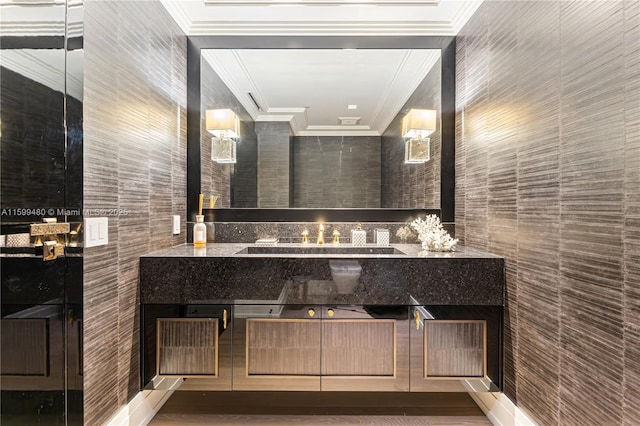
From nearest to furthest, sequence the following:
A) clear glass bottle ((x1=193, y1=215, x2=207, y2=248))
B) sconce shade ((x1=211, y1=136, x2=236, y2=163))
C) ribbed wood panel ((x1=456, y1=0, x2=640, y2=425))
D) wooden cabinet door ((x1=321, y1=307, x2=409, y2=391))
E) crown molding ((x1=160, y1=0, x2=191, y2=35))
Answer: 1. ribbed wood panel ((x1=456, y1=0, x2=640, y2=425))
2. wooden cabinet door ((x1=321, y1=307, x2=409, y2=391))
3. crown molding ((x1=160, y1=0, x2=191, y2=35))
4. clear glass bottle ((x1=193, y1=215, x2=207, y2=248))
5. sconce shade ((x1=211, y1=136, x2=236, y2=163))

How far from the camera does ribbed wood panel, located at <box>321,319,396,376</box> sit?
165 centimetres

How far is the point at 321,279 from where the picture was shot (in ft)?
5.34

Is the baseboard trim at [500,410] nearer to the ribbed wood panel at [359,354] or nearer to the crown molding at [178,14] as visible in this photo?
the ribbed wood panel at [359,354]

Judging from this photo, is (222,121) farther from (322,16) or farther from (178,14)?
(322,16)

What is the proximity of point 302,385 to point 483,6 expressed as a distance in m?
2.25

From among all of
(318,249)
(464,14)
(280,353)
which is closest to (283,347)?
(280,353)

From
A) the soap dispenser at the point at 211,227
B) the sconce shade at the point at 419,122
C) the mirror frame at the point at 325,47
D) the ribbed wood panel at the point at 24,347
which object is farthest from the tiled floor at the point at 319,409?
the sconce shade at the point at 419,122

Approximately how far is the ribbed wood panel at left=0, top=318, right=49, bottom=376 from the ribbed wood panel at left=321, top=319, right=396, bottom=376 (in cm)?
112

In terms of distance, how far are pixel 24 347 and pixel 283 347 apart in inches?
39.6

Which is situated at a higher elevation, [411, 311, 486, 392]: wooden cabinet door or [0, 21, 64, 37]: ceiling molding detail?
[0, 21, 64, 37]: ceiling molding detail

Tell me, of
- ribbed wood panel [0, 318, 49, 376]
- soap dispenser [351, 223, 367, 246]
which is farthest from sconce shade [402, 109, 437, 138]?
ribbed wood panel [0, 318, 49, 376]

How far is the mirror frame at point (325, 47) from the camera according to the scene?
2141 mm

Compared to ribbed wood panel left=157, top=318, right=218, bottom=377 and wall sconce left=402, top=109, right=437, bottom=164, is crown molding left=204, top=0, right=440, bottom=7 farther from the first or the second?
ribbed wood panel left=157, top=318, right=218, bottom=377

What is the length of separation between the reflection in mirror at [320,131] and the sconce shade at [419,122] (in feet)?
0.11
